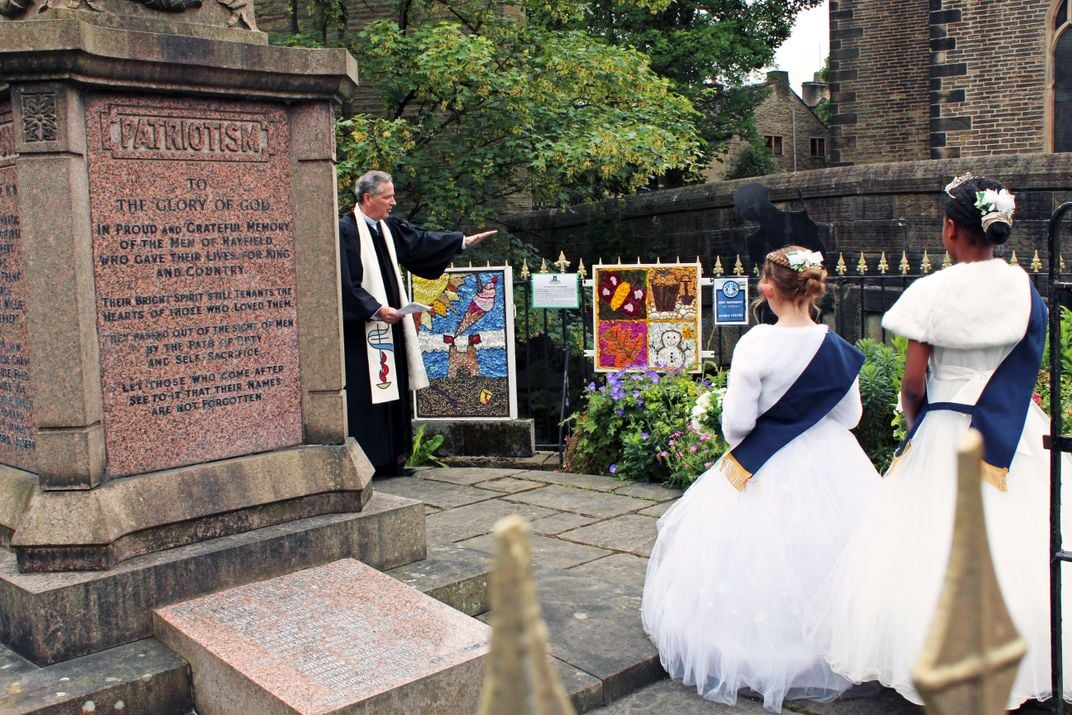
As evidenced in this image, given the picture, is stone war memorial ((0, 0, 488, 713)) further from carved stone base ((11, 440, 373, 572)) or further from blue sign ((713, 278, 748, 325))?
blue sign ((713, 278, 748, 325))

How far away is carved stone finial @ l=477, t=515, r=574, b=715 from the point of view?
0.85m

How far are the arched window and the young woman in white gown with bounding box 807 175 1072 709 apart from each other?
13.9 m

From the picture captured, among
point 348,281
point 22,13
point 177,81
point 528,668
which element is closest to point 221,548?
point 177,81

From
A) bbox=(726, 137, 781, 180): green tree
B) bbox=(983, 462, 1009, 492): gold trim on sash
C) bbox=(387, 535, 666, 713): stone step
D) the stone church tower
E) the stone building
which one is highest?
the stone building

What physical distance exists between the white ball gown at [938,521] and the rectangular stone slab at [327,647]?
1348 millimetres

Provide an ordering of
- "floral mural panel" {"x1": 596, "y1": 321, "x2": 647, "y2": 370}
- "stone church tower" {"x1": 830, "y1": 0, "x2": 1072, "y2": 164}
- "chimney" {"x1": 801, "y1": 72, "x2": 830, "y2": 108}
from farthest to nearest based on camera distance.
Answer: "chimney" {"x1": 801, "y1": 72, "x2": 830, "y2": 108}
"stone church tower" {"x1": 830, "y1": 0, "x2": 1072, "y2": 164}
"floral mural panel" {"x1": 596, "y1": 321, "x2": 647, "y2": 370}

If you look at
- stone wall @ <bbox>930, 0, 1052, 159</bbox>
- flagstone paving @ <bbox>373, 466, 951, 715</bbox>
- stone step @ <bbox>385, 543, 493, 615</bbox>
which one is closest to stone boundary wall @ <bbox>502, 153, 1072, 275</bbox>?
stone wall @ <bbox>930, 0, 1052, 159</bbox>

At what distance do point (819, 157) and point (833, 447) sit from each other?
56.0 meters

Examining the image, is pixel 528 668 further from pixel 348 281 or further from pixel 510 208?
pixel 510 208

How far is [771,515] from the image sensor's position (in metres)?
4.21

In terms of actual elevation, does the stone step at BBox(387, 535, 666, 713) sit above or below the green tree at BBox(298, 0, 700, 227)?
below

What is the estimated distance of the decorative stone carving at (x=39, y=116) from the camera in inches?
157

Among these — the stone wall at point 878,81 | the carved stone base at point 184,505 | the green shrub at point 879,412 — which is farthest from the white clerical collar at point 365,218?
the stone wall at point 878,81

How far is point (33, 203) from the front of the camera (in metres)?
4.02
